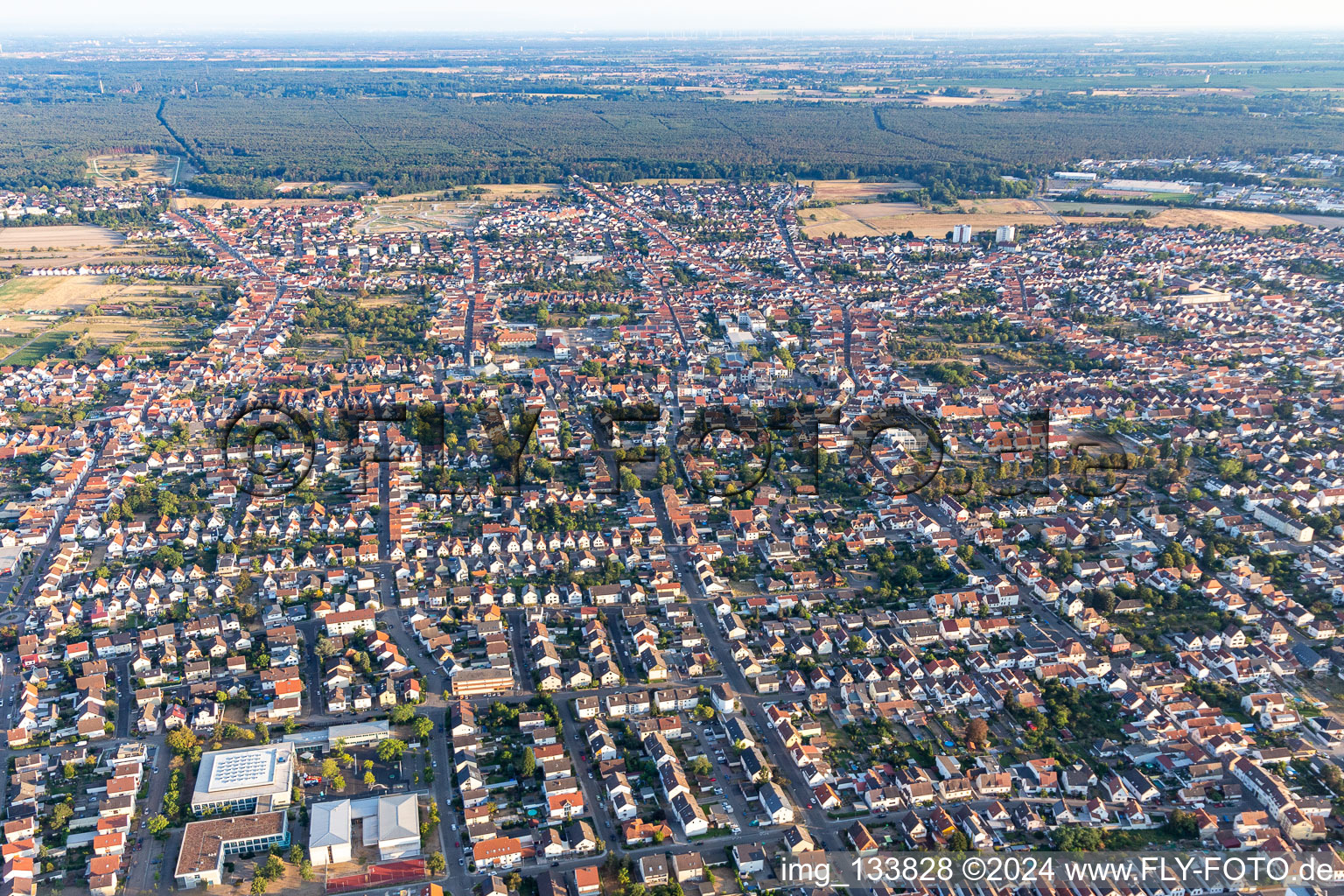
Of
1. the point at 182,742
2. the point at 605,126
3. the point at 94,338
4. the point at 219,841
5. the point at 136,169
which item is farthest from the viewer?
the point at 605,126

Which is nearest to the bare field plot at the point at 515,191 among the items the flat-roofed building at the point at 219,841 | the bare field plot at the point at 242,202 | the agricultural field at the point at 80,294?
the bare field plot at the point at 242,202

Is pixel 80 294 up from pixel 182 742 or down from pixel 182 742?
up

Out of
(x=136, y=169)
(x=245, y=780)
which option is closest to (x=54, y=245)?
(x=136, y=169)

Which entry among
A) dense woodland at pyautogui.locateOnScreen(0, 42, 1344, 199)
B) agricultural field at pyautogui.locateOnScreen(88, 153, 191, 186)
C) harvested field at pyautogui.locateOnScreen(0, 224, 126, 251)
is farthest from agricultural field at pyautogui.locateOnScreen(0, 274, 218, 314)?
agricultural field at pyautogui.locateOnScreen(88, 153, 191, 186)

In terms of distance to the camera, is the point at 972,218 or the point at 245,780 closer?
the point at 245,780

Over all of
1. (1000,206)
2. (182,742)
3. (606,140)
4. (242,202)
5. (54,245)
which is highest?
(606,140)

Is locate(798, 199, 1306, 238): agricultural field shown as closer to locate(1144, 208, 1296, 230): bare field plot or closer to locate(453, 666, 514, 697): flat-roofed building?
locate(1144, 208, 1296, 230): bare field plot

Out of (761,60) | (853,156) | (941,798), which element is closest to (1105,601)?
(941,798)

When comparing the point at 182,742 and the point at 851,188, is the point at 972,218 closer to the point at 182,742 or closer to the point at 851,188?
the point at 851,188

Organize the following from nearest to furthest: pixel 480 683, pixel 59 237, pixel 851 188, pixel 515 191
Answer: pixel 480 683
pixel 59 237
pixel 515 191
pixel 851 188

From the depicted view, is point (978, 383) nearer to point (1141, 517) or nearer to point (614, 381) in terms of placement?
point (1141, 517)

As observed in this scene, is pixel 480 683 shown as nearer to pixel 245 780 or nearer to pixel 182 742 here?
pixel 245 780
